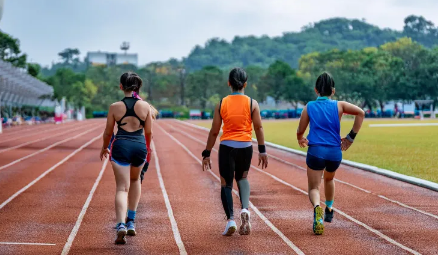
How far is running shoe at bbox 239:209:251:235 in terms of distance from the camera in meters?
7.61

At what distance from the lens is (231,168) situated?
7.82 metres

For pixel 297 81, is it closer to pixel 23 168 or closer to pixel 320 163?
pixel 23 168

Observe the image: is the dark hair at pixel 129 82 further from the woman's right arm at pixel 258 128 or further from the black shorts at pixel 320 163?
the black shorts at pixel 320 163

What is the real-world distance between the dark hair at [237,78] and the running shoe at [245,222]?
1.38 meters

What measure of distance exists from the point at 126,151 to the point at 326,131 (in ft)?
7.41

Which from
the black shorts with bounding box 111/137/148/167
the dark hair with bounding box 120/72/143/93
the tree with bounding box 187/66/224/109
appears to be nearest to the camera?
the black shorts with bounding box 111/137/148/167

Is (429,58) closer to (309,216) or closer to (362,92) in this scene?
(362,92)

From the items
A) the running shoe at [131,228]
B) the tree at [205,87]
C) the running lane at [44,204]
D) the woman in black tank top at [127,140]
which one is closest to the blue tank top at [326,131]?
the woman in black tank top at [127,140]

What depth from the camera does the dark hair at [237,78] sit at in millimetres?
7797

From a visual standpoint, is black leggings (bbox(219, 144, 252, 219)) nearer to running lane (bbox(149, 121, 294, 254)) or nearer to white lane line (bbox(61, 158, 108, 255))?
running lane (bbox(149, 121, 294, 254))

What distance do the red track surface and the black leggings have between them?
0.39m

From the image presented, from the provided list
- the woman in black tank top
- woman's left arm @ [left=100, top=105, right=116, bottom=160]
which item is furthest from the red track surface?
woman's left arm @ [left=100, top=105, right=116, bottom=160]

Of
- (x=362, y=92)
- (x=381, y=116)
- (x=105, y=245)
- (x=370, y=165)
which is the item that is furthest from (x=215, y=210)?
(x=362, y=92)

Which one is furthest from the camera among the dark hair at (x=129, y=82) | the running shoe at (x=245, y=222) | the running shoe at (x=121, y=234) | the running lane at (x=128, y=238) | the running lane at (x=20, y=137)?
the running lane at (x=20, y=137)
